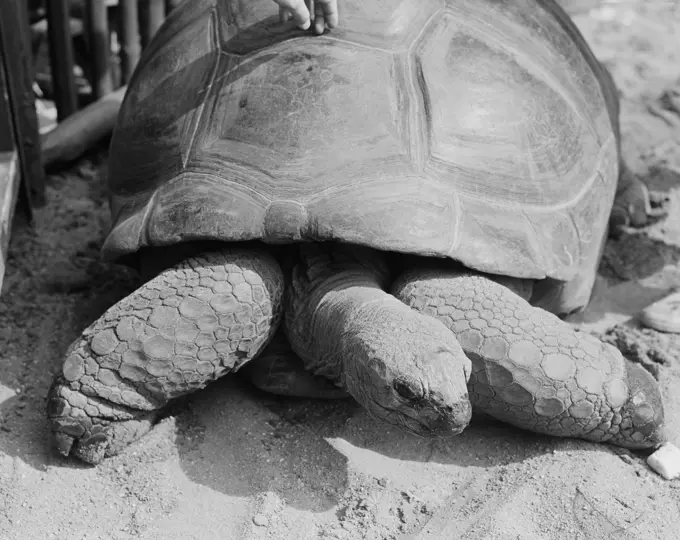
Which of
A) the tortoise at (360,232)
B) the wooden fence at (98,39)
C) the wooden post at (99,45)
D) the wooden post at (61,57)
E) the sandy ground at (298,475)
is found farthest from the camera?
the wooden post at (99,45)

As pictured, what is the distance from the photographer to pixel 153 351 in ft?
9.67

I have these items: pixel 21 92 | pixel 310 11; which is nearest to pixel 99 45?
pixel 21 92

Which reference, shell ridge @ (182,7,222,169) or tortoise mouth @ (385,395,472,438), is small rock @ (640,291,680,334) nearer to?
tortoise mouth @ (385,395,472,438)

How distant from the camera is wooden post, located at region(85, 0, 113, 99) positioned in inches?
198

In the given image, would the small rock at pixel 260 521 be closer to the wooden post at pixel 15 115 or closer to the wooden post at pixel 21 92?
the wooden post at pixel 15 115

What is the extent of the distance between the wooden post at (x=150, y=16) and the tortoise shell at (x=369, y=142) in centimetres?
180

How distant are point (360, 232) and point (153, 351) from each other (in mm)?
766

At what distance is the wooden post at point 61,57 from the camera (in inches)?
185

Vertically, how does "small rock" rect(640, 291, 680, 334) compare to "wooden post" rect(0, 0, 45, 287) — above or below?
below

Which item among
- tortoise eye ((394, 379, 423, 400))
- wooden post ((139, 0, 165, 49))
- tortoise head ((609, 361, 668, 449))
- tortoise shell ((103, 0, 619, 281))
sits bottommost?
tortoise head ((609, 361, 668, 449))

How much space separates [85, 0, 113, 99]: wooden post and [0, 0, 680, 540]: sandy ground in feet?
5.96

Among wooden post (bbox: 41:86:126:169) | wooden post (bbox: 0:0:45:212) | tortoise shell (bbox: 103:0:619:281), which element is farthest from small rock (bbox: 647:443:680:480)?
wooden post (bbox: 41:86:126:169)

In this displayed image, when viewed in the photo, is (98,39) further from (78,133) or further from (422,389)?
(422,389)

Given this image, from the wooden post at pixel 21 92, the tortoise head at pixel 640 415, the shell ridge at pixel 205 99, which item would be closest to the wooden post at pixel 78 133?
the wooden post at pixel 21 92
